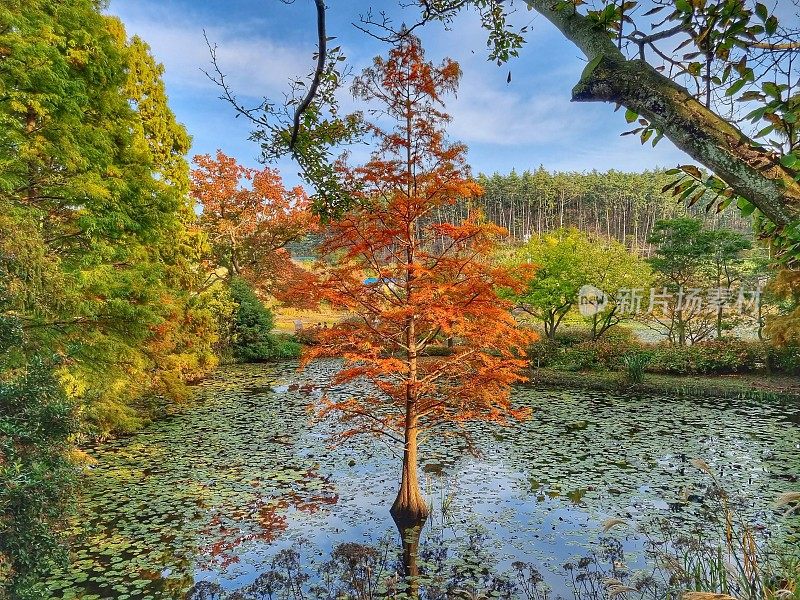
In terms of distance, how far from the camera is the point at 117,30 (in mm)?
8977

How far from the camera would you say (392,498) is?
6.11 metres

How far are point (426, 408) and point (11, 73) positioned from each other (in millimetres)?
6059

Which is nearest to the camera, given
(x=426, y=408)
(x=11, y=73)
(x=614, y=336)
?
(x=11, y=73)

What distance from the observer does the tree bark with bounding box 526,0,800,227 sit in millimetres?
921

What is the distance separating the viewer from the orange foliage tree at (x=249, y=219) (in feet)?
53.2

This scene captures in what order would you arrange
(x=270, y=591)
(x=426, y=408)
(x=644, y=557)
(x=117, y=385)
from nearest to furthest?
1. (x=270, y=591)
2. (x=644, y=557)
3. (x=426, y=408)
4. (x=117, y=385)

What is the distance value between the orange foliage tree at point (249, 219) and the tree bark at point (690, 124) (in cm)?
1546

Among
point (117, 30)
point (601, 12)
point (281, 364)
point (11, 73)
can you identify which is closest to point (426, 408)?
point (601, 12)

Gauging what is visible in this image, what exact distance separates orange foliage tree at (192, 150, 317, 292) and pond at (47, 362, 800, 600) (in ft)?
27.6

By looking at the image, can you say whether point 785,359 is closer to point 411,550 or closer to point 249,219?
point 411,550

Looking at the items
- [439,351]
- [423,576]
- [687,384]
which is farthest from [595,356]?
[423,576]

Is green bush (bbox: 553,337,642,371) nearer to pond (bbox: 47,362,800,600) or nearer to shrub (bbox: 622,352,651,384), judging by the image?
shrub (bbox: 622,352,651,384)

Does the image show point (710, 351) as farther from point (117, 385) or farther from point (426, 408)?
point (117, 385)
